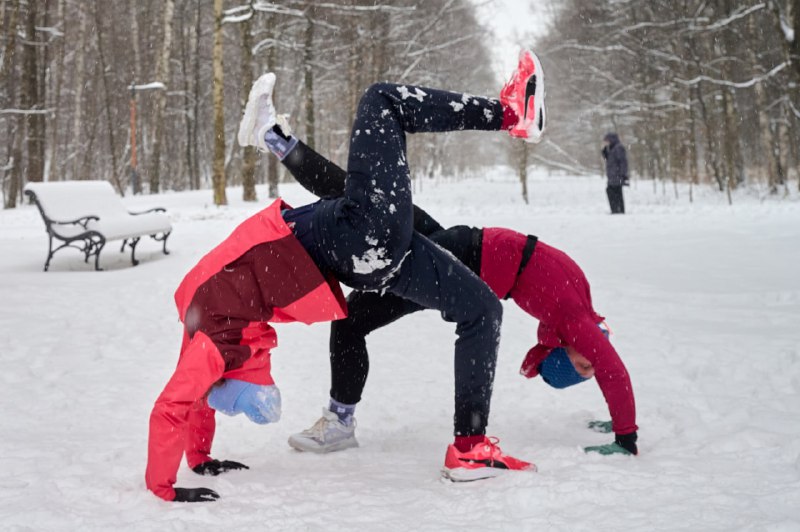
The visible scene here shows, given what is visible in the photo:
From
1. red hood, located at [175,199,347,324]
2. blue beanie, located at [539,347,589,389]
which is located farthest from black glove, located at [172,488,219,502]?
blue beanie, located at [539,347,589,389]

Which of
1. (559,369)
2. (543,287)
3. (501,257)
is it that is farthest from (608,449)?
(501,257)

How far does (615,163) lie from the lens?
50.2 ft

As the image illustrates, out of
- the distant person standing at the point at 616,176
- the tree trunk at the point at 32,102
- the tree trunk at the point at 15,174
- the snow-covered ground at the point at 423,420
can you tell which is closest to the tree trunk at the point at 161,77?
the tree trunk at the point at 32,102

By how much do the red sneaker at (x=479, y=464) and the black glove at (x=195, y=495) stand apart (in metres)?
0.87

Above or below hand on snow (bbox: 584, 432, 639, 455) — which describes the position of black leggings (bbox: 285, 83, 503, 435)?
above

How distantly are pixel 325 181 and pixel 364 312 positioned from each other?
0.60 m

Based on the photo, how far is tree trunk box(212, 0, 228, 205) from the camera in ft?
51.4

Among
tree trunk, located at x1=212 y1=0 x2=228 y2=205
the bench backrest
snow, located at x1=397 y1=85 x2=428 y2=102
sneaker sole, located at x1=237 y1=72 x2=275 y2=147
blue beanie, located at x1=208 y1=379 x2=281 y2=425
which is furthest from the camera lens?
tree trunk, located at x1=212 y1=0 x2=228 y2=205

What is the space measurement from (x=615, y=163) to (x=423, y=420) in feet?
42.7

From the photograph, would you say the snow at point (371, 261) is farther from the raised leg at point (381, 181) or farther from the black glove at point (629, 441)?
the black glove at point (629, 441)

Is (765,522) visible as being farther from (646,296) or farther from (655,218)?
(655,218)

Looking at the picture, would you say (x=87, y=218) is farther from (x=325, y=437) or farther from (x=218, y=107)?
(x=218, y=107)

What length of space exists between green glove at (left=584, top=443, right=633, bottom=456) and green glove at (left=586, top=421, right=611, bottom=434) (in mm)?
398

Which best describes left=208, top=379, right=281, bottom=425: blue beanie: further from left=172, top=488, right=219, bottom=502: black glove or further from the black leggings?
the black leggings
